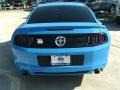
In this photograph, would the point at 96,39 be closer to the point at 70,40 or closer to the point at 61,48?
the point at 70,40

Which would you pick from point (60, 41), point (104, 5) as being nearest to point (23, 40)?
point (60, 41)

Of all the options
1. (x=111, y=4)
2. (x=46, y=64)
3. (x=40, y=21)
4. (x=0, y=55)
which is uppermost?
(x=40, y=21)

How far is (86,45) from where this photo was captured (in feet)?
18.2

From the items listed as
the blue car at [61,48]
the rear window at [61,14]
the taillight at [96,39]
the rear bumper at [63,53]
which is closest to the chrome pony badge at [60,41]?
the blue car at [61,48]

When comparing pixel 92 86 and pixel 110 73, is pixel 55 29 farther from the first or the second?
pixel 110 73

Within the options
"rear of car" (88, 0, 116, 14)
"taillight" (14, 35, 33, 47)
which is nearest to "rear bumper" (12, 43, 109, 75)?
"taillight" (14, 35, 33, 47)

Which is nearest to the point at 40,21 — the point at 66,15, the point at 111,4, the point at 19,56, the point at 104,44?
the point at 66,15

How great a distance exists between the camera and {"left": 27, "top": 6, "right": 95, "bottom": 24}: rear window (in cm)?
641

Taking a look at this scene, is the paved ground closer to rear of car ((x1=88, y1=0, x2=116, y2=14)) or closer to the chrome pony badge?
the chrome pony badge

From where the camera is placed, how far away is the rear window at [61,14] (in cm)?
641

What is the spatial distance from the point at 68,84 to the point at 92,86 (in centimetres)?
46

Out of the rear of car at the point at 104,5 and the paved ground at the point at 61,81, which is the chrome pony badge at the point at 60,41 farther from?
the rear of car at the point at 104,5

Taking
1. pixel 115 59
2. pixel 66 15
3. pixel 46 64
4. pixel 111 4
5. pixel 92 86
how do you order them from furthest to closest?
pixel 111 4 < pixel 115 59 < pixel 66 15 < pixel 92 86 < pixel 46 64

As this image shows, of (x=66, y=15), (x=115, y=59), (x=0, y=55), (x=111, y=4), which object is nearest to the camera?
(x=66, y=15)
